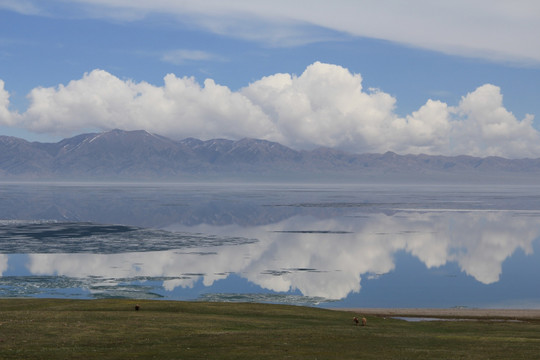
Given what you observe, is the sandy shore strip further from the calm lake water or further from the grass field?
the calm lake water

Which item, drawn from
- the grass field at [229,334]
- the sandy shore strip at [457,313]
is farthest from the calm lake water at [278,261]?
the grass field at [229,334]

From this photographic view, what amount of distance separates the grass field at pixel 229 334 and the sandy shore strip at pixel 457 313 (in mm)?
4609

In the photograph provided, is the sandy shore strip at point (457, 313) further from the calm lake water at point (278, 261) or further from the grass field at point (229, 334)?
the calm lake water at point (278, 261)

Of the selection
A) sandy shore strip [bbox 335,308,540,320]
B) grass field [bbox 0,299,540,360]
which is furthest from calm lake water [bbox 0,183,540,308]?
grass field [bbox 0,299,540,360]

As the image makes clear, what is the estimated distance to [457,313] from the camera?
213ft

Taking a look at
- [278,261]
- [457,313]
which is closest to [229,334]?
[457,313]

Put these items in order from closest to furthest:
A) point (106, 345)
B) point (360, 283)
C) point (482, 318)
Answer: point (106, 345), point (482, 318), point (360, 283)

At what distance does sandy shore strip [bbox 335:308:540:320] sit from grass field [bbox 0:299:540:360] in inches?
181

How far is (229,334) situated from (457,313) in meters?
32.1

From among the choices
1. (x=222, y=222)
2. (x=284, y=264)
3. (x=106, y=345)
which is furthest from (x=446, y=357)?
(x=222, y=222)

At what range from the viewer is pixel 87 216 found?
182 m

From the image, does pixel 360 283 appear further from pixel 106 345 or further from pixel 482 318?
pixel 106 345

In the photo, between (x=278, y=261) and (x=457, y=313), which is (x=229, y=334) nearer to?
(x=457, y=313)

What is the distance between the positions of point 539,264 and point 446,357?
78293mm
